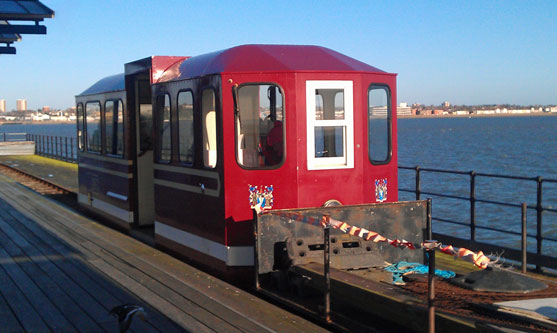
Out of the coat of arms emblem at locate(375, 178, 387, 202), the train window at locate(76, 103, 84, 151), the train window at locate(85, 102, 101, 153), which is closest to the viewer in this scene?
the coat of arms emblem at locate(375, 178, 387, 202)

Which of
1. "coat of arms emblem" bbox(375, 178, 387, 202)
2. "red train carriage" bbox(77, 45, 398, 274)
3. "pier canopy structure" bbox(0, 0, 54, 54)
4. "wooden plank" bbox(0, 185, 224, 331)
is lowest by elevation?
"wooden plank" bbox(0, 185, 224, 331)

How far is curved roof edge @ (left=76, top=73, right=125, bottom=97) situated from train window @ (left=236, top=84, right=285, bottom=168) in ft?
13.8

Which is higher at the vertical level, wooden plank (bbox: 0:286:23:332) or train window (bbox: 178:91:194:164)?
train window (bbox: 178:91:194:164)

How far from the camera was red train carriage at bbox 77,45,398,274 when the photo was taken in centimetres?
835

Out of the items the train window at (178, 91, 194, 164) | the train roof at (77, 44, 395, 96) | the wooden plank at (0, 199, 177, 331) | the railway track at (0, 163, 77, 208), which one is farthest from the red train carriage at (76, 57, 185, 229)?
the railway track at (0, 163, 77, 208)

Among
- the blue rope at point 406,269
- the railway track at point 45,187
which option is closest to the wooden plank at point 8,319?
the blue rope at point 406,269

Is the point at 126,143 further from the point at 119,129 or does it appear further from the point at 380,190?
the point at 380,190

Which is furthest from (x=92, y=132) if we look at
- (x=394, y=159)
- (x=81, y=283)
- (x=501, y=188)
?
(x=501, y=188)

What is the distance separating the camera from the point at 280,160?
8.45m

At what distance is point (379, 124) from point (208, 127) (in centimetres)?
215

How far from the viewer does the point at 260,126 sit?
8.76 meters

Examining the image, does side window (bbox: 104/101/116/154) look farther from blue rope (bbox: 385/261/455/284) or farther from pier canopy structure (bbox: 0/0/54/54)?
blue rope (bbox: 385/261/455/284)

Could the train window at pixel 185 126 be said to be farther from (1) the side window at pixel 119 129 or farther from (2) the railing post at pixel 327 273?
(2) the railing post at pixel 327 273

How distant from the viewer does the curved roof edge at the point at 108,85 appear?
12445 mm
